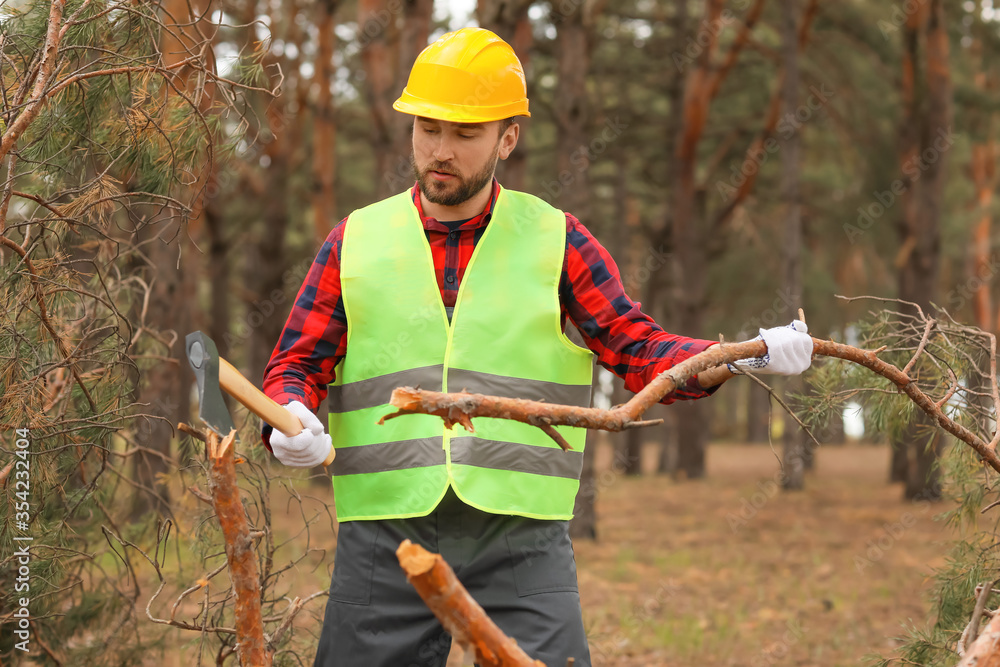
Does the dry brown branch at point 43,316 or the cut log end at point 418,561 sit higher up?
the dry brown branch at point 43,316

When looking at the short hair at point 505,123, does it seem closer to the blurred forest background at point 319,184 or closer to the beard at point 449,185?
the beard at point 449,185

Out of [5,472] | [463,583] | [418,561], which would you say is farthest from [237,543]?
[5,472]

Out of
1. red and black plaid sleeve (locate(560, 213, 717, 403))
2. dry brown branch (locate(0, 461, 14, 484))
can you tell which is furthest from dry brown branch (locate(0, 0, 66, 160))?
red and black plaid sleeve (locate(560, 213, 717, 403))

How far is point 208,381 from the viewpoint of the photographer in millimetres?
2023

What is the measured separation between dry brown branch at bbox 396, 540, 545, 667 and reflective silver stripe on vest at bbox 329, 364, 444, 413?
2.44ft

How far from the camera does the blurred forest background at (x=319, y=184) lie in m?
3.29

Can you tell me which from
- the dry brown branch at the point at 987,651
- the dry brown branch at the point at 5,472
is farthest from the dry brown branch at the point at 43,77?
the dry brown branch at the point at 987,651

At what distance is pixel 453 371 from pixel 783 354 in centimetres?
88

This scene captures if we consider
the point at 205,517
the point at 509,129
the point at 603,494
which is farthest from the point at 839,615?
the point at 603,494

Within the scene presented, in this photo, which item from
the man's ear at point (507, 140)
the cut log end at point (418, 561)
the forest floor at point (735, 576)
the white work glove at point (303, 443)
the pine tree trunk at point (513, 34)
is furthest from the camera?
the pine tree trunk at point (513, 34)

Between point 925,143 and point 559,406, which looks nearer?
point 559,406

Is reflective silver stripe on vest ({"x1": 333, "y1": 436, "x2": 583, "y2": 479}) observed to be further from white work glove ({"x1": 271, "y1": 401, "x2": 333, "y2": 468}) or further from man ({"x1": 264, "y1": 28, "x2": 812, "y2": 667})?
white work glove ({"x1": 271, "y1": 401, "x2": 333, "y2": 468})

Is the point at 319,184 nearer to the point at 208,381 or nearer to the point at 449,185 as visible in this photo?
→ the point at 449,185

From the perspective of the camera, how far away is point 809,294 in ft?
56.9
